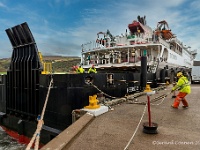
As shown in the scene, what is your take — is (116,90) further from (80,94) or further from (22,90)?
(22,90)

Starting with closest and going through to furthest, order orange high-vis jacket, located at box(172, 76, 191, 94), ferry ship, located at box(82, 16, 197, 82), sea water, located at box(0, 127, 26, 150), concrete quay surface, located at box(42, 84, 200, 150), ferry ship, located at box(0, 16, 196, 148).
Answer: concrete quay surface, located at box(42, 84, 200, 150) < orange high-vis jacket, located at box(172, 76, 191, 94) < ferry ship, located at box(0, 16, 196, 148) < sea water, located at box(0, 127, 26, 150) < ferry ship, located at box(82, 16, 197, 82)

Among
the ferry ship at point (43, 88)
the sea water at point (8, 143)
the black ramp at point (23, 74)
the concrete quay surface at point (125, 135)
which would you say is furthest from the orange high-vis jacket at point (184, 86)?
the sea water at point (8, 143)

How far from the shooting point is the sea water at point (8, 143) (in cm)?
872

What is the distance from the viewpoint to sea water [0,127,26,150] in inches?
343

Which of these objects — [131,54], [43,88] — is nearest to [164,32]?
[131,54]

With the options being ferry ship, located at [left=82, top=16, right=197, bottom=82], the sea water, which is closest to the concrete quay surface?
the sea water

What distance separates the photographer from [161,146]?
3.41 meters

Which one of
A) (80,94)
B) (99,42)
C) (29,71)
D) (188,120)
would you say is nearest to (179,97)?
(188,120)

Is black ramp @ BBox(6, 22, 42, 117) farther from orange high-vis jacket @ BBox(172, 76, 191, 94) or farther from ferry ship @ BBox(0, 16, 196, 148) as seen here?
orange high-vis jacket @ BBox(172, 76, 191, 94)

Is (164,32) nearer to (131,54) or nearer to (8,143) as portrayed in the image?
(131,54)

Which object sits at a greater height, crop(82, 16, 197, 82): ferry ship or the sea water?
crop(82, 16, 197, 82): ferry ship

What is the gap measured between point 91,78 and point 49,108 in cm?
211

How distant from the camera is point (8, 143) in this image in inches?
374

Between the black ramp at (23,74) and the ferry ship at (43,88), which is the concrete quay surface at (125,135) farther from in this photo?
the black ramp at (23,74)
